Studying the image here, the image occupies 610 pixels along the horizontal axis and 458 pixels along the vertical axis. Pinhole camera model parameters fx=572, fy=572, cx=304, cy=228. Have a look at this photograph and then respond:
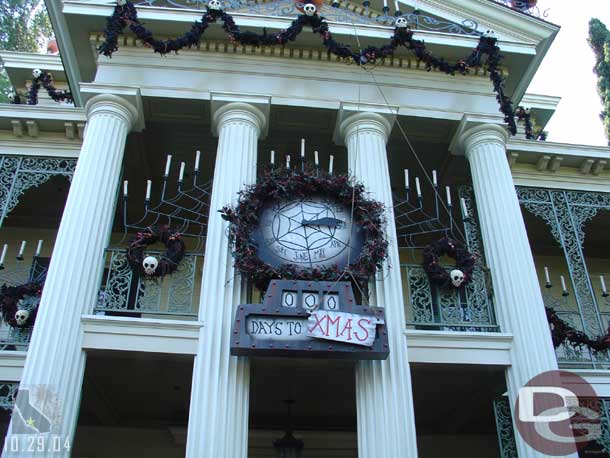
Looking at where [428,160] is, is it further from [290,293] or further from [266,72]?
[290,293]

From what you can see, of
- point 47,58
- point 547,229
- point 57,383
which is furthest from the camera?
point 47,58

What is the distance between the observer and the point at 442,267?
898 cm

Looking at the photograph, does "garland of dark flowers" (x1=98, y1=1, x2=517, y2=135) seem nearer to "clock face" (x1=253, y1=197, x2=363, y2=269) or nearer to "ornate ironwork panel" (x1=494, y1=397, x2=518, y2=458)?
"clock face" (x1=253, y1=197, x2=363, y2=269)

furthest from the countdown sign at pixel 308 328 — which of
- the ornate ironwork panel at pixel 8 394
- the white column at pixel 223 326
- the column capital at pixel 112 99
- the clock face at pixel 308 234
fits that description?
the column capital at pixel 112 99

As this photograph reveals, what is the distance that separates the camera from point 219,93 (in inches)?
374

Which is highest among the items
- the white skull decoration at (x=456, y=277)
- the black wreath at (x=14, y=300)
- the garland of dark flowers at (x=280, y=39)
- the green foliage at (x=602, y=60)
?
the green foliage at (x=602, y=60)

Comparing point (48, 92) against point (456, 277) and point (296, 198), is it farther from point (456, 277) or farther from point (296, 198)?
point (456, 277)

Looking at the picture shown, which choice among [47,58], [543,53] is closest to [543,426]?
[543,53]

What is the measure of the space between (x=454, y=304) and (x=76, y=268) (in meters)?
5.56

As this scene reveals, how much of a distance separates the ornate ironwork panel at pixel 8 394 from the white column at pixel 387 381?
4.64m

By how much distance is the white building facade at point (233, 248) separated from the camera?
7.47 meters

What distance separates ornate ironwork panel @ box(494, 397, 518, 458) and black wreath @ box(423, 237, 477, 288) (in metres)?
1.81

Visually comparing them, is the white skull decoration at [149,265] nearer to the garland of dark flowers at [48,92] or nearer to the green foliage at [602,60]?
the garland of dark flowers at [48,92]

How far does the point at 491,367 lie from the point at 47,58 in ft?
43.3
